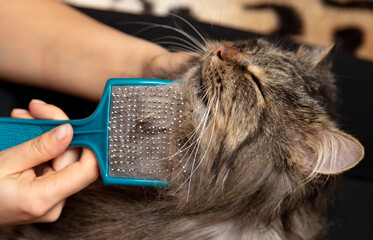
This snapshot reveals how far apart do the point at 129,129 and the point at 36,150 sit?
0.24 metres

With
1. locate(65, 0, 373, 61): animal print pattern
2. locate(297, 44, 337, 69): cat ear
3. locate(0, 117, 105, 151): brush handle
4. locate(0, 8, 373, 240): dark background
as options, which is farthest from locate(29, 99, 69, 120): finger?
locate(65, 0, 373, 61): animal print pattern

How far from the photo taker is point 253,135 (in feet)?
3.32

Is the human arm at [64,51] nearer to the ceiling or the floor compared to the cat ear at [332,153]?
nearer to the ceiling

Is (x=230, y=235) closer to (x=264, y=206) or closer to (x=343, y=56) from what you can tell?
(x=264, y=206)

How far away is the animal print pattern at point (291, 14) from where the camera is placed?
2.37 metres

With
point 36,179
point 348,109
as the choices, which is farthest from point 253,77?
point 348,109

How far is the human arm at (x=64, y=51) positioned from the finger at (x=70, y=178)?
0.50 meters

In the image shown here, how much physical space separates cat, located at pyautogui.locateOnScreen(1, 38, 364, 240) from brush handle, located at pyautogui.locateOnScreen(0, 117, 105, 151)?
22 centimetres

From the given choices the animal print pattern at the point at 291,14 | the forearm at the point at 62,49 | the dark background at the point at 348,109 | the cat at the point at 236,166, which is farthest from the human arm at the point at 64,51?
the animal print pattern at the point at 291,14

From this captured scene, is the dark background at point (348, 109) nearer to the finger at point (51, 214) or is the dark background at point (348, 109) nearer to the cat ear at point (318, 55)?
the cat ear at point (318, 55)

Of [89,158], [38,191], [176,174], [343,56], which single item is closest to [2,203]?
[38,191]

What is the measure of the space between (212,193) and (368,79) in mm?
1068

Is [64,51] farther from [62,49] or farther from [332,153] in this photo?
[332,153]

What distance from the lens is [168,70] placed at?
140cm
